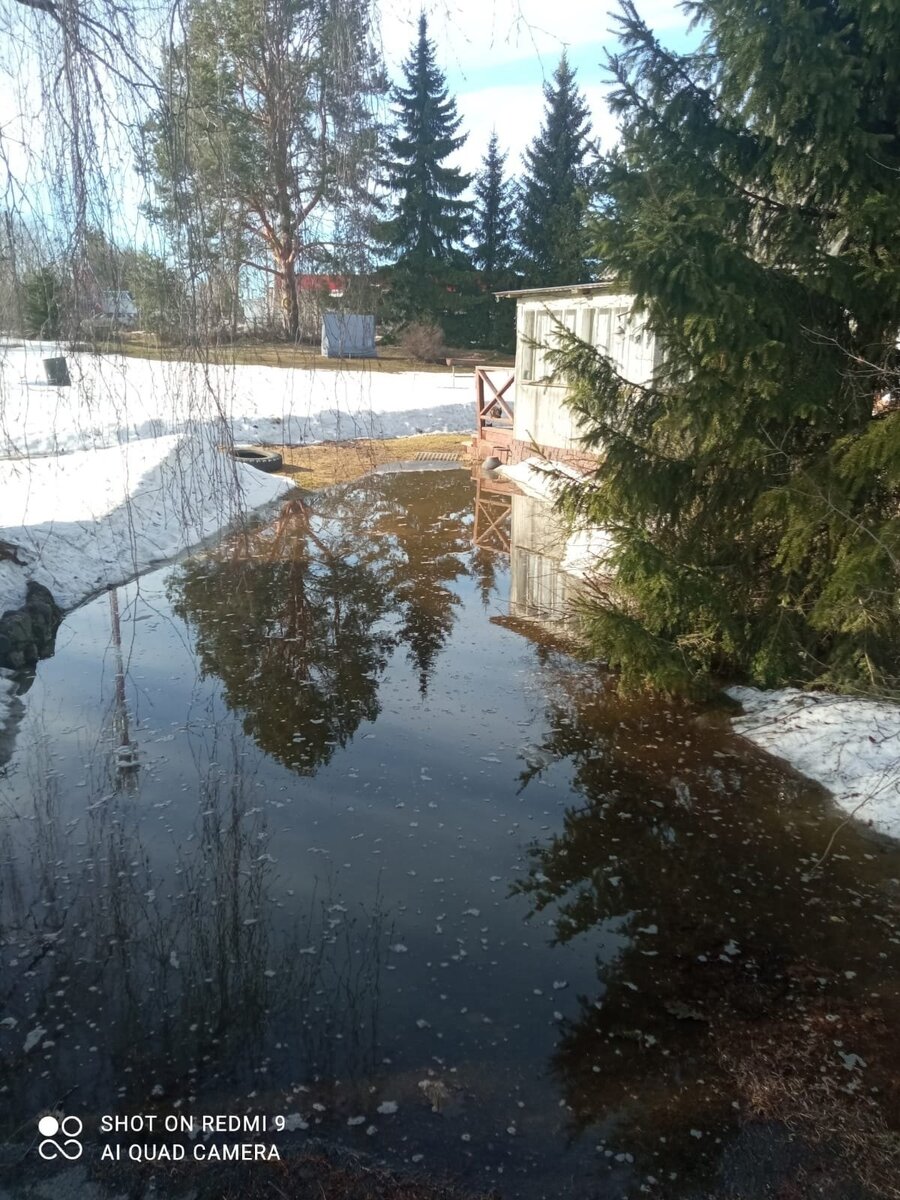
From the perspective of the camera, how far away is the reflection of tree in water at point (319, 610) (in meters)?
6.80

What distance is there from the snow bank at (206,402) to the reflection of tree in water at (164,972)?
230cm

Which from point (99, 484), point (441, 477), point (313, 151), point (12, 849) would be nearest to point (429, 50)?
point (313, 151)

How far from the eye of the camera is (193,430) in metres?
4.33

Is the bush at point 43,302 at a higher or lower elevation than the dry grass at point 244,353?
higher

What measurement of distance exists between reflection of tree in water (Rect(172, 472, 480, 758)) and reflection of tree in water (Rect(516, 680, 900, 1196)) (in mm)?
1843

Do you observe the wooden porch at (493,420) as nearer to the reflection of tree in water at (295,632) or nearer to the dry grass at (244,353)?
the reflection of tree in water at (295,632)

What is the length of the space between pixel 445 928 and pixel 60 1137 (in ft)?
6.01

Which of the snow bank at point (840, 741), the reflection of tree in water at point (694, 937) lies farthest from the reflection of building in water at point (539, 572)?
the reflection of tree in water at point (694, 937)

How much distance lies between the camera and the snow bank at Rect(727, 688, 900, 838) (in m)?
5.38

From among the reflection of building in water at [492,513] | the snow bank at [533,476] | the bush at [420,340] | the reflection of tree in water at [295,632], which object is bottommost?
the reflection of tree in water at [295,632]

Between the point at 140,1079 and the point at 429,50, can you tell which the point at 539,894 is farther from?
the point at 429,50

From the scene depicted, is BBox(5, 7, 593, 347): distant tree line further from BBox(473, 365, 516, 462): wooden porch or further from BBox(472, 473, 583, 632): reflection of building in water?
BBox(473, 365, 516, 462): wooden porch

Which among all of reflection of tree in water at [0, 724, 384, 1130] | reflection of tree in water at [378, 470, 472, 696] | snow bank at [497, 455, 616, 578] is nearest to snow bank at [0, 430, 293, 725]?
reflection of tree in water at [378, 470, 472, 696]

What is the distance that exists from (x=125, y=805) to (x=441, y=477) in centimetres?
1369
